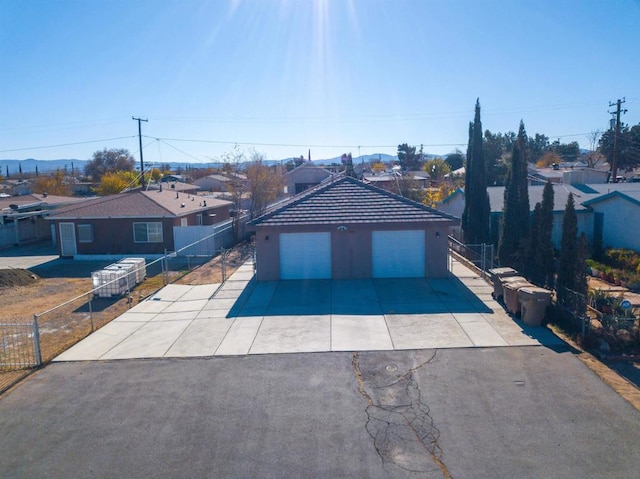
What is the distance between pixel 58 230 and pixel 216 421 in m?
23.9

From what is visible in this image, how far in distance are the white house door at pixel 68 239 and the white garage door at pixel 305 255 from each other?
15.4 meters

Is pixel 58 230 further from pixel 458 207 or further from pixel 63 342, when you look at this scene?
pixel 458 207

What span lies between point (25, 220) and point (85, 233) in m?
10.2

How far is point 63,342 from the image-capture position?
43.6 feet

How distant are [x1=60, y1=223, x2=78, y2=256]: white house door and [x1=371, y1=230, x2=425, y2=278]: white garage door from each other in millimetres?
18461

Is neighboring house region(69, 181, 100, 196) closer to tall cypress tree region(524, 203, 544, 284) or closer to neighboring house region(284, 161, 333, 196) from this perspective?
neighboring house region(284, 161, 333, 196)

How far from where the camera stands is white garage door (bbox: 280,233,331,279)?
61.3 feet

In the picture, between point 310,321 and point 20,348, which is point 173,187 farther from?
point 310,321

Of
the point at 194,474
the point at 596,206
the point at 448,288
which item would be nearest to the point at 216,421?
the point at 194,474

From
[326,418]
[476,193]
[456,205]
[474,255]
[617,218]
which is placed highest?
[476,193]

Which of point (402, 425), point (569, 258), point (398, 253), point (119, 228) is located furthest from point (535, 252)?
point (119, 228)

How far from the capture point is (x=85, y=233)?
90.8 feet

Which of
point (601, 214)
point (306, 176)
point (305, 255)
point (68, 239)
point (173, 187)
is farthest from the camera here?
point (306, 176)

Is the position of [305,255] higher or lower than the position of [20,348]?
higher
